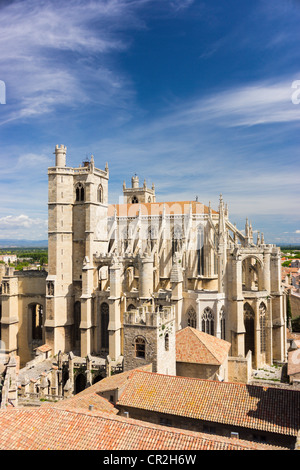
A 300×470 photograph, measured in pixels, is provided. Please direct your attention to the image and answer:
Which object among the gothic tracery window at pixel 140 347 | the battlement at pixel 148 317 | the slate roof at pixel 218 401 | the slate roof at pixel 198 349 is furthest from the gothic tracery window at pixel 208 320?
the slate roof at pixel 218 401

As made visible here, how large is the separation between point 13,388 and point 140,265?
54.2 ft

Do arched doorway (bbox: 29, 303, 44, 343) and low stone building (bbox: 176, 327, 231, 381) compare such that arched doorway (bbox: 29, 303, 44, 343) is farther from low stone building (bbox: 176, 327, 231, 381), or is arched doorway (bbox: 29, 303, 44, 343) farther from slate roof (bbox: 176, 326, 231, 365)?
low stone building (bbox: 176, 327, 231, 381)

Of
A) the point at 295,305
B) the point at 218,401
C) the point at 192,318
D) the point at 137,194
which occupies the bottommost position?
the point at 295,305

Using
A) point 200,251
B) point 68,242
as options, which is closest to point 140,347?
point 68,242

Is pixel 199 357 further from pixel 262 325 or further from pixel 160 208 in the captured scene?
pixel 160 208

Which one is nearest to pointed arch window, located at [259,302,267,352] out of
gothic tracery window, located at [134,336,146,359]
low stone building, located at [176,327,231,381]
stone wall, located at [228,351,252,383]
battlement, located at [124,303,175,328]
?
stone wall, located at [228,351,252,383]

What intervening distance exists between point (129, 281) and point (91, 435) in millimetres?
26138

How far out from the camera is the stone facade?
33.6 m

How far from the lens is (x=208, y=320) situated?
33.0 metres

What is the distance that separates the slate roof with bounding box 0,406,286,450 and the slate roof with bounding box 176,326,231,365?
33.9 ft

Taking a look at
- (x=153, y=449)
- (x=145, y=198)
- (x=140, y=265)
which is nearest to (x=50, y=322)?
(x=140, y=265)

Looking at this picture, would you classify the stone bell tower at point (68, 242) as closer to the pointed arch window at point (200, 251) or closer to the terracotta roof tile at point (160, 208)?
the terracotta roof tile at point (160, 208)

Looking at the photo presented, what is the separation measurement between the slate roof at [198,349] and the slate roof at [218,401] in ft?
13.6

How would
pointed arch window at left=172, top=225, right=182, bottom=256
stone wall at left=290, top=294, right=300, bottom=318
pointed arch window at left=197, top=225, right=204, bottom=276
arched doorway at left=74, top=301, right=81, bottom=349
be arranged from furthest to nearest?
stone wall at left=290, top=294, right=300, bottom=318
pointed arch window at left=172, top=225, right=182, bottom=256
pointed arch window at left=197, top=225, right=204, bottom=276
arched doorway at left=74, top=301, right=81, bottom=349
